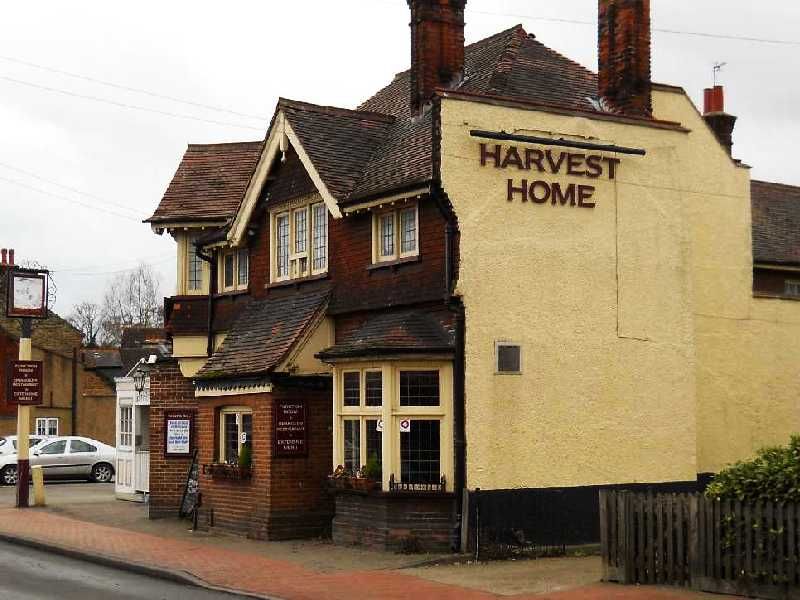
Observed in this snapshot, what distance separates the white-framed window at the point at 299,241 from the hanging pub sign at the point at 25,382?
8.39 metres

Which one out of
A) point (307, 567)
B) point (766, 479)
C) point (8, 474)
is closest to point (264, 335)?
point (307, 567)

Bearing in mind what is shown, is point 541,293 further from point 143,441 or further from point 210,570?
point 143,441

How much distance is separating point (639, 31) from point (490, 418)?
787 cm

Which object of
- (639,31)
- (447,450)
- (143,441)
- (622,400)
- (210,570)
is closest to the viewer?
(210,570)

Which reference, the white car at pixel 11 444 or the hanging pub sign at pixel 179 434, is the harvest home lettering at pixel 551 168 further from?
the white car at pixel 11 444

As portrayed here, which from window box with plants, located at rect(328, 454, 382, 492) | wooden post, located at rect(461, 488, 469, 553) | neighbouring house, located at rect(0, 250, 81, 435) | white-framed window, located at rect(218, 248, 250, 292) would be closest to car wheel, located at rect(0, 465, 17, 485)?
neighbouring house, located at rect(0, 250, 81, 435)

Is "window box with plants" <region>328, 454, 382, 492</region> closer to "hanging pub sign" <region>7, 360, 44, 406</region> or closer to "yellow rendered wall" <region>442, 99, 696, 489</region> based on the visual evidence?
"yellow rendered wall" <region>442, 99, 696, 489</region>

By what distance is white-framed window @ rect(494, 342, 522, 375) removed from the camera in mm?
19125

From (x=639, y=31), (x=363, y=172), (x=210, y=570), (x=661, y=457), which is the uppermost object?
(x=639, y=31)

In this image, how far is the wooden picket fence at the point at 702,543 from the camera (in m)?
13.4

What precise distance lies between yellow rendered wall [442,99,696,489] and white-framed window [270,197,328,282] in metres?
4.21

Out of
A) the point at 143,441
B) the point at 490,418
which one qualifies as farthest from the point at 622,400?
the point at 143,441

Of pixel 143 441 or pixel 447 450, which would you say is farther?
pixel 143 441

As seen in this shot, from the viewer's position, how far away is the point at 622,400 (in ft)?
66.1
